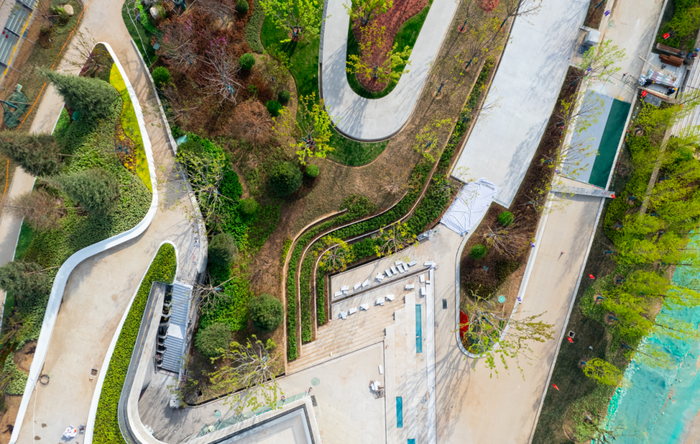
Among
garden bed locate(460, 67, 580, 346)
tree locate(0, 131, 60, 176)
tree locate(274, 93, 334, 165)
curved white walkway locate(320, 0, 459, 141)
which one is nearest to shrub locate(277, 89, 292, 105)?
tree locate(274, 93, 334, 165)

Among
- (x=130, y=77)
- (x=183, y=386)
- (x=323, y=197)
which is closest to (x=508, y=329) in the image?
(x=323, y=197)

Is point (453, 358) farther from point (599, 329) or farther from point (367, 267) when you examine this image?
point (599, 329)

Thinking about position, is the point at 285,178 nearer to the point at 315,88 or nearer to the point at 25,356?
the point at 315,88

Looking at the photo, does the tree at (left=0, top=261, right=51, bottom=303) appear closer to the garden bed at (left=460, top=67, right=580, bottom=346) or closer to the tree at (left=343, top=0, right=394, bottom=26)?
the tree at (left=343, top=0, right=394, bottom=26)

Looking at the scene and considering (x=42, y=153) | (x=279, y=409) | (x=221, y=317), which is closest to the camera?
(x=42, y=153)

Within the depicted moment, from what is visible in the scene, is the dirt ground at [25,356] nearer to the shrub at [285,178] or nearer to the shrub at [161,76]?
the shrub at [285,178]
